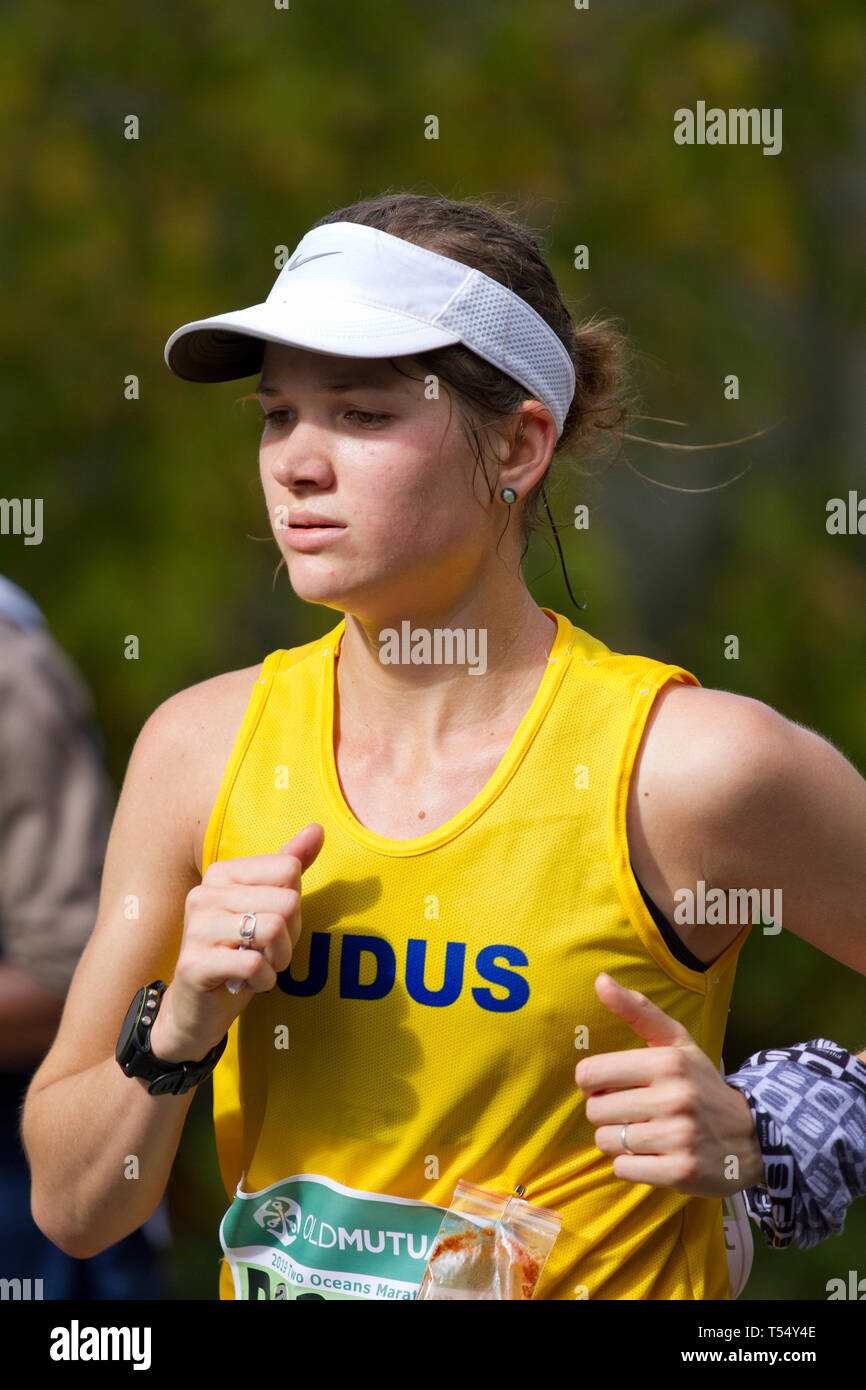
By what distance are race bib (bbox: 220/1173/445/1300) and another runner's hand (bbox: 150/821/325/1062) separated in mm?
285

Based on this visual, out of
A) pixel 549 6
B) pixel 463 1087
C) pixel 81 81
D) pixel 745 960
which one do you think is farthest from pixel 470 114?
pixel 463 1087

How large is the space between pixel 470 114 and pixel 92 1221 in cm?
414

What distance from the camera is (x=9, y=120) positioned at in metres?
5.26

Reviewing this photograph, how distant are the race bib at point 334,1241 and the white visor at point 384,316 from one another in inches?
44.8

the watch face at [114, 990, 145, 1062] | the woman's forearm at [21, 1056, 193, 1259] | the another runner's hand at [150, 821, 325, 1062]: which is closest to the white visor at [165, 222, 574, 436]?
the another runner's hand at [150, 821, 325, 1062]

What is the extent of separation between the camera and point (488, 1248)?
2.07 meters

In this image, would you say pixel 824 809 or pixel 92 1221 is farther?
pixel 92 1221

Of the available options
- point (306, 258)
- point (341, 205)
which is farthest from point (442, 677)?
point (341, 205)

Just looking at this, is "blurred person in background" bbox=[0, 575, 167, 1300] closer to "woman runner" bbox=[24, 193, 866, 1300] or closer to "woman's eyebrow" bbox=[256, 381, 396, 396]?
"woman runner" bbox=[24, 193, 866, 1300]

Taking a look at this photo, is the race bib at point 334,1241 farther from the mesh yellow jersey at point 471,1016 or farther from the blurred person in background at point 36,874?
the blurred person in background at point 36,874

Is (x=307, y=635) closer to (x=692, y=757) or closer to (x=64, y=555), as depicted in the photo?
(x=64, y=555)

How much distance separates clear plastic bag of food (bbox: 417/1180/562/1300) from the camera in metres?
2.06

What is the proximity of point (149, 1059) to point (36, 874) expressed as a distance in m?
1.05

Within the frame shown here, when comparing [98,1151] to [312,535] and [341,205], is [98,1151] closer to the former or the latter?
[312,535]
